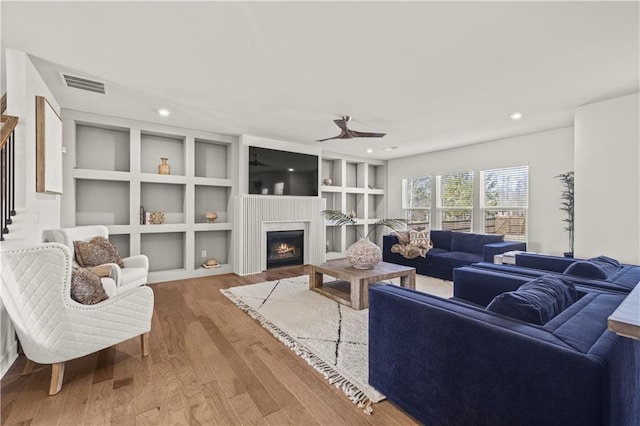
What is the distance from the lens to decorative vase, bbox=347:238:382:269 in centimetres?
366

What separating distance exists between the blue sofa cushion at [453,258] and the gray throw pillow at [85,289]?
14.7 feet

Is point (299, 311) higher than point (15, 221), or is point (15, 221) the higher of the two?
point (15, 221)

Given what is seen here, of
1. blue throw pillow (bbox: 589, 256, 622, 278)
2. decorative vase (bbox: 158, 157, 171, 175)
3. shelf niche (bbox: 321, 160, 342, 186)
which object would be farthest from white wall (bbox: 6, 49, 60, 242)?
shelf niche (bbox: 321, 160, 342, 186)

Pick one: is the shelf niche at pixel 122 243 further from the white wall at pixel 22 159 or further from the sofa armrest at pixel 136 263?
the white wall at pixel 22 159

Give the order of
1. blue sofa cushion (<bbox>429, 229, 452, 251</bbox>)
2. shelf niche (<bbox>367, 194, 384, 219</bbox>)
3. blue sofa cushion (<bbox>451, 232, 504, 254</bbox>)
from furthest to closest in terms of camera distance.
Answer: shelf niche (<bbox>367, 194, 384, 219</bbox>)
blue sofa cushion (<bbox>429, 229, 452, 251</bbox>)
blue sofa cushion (<bbox>451, 232, 504, 254</bbox>)

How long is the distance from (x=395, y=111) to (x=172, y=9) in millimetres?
2823

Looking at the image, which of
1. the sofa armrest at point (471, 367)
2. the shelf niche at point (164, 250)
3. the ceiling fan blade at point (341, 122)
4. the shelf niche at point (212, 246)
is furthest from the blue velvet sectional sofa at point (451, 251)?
the shelf niche at point (164, 250)

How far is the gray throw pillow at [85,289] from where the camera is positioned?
1978 mm

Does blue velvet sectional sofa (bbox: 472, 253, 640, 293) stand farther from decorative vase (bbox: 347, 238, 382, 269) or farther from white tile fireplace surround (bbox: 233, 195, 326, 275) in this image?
white tile fireplace surround (bbox: 233, 195, 326, 275)

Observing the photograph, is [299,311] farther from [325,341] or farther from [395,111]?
[395,111]

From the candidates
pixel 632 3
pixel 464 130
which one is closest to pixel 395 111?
pixel 464 130

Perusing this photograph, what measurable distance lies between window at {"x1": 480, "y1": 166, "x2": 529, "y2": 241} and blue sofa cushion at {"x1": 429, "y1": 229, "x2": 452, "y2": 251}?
2.58 ft

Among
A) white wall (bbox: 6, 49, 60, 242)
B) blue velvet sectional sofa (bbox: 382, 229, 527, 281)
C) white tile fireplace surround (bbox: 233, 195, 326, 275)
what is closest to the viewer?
white wall (bbox: 6, 49, 60, 242)

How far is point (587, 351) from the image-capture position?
101 cm
